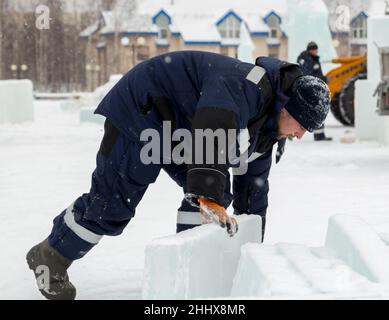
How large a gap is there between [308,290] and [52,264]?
1.52 m

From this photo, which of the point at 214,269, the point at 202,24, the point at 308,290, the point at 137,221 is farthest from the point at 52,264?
the point at 202,24

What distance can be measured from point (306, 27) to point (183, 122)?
23778 millimetres

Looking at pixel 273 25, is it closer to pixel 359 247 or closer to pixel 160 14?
pixel 160 14

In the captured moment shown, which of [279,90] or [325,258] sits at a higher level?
[279,90]

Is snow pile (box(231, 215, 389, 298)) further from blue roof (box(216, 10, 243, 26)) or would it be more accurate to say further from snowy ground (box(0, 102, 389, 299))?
blue roof (box(216, 10, 243, 26))

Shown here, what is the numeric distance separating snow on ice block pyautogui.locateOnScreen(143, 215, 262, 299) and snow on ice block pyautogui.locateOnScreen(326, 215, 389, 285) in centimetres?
39

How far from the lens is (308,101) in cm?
308

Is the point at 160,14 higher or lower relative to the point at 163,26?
higher

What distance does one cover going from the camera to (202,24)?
45.1m

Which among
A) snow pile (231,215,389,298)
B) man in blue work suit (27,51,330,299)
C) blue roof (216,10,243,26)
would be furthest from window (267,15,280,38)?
snow pile (231,215,389,298)

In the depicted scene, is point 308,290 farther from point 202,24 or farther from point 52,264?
point 202,24

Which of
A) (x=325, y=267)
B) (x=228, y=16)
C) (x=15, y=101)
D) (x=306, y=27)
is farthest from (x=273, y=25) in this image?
(x=325, y=267)

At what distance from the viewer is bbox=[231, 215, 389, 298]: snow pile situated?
7.29 ft

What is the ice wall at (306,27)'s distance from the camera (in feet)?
85.1
